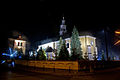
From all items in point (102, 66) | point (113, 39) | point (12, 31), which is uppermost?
point (12, 31)

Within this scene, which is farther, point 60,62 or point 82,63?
point 60,62

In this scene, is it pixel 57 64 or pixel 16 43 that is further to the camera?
pixel 16 43

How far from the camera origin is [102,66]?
19.2 metres

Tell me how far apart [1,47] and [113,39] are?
53.8m

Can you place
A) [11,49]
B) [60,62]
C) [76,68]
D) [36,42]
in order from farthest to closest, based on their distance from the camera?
[36,42] → [11,49] → [60,62] → [76,68]

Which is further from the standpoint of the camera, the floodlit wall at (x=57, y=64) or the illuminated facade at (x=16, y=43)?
the illuminated facade at (x=16, y=43)

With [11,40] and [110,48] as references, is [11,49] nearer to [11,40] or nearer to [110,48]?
[11,40]

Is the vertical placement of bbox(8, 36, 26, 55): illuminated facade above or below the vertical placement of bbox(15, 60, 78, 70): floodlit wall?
above

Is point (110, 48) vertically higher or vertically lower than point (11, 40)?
lower

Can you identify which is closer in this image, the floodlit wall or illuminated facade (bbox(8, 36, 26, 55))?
the floodlit wall

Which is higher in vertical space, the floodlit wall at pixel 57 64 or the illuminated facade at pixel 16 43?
the illuminated facade at pixel 16 43

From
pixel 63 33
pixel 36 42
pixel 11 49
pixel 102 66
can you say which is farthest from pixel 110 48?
pixel 11 49

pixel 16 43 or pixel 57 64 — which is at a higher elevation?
pixel 16 43

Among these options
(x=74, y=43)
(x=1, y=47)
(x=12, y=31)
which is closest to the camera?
(x=74, y=43)
